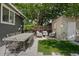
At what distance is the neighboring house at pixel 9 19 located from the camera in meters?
7.61

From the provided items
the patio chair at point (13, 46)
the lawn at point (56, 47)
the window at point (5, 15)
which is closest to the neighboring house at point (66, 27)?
the lawn at point (56, 47)

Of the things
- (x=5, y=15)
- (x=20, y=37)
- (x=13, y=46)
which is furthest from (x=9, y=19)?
(x=13, y=46)

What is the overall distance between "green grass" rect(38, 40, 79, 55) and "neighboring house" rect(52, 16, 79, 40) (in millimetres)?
200

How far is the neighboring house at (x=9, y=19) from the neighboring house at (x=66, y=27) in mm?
1073

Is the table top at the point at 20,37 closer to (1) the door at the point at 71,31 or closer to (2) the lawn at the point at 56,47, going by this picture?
(2) the lawn at the point at 56,47

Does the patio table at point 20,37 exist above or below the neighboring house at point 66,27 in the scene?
below

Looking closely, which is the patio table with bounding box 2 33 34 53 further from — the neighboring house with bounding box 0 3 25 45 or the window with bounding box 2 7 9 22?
the window with bounding box 2 7 9 22

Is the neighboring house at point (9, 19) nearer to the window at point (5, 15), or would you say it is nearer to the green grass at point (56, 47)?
the window at point (5, 15)

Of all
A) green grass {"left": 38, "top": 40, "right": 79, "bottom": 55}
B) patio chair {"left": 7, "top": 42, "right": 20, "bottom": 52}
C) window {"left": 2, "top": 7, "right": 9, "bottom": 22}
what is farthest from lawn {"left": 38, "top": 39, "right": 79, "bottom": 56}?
window {"left": 2, "top": 7, "right": 9, "bottom": 22}

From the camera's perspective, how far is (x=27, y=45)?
7.82 meters

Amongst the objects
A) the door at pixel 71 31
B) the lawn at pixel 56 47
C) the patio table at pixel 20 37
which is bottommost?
the lawn at pixel 56 47

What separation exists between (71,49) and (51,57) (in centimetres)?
68

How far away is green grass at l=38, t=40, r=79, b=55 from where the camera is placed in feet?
25.3

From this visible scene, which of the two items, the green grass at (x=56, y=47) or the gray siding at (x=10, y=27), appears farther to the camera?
the green grass at (x=56, y=47)
